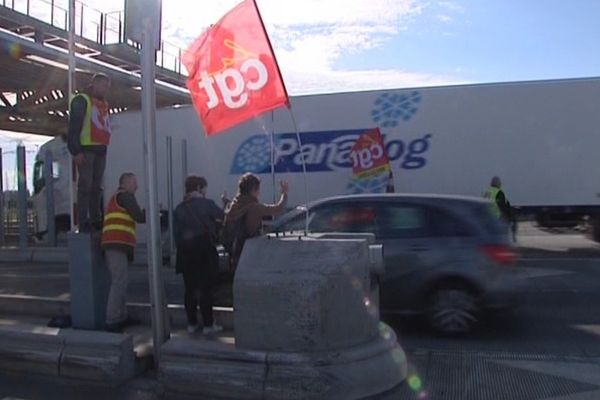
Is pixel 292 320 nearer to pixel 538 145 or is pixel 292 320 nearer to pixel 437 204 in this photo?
pixel 437 204

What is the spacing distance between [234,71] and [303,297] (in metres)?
2.39

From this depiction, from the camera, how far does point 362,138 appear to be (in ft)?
56.1

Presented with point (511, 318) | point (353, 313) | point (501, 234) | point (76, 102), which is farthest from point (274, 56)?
point (511, 318)

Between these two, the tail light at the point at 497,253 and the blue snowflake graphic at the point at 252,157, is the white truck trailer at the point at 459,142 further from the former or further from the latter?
the tail light at the point at 497,253

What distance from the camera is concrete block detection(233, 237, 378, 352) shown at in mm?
5199

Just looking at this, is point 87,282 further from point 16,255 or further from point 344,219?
point 16,255

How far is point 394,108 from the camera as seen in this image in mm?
17141

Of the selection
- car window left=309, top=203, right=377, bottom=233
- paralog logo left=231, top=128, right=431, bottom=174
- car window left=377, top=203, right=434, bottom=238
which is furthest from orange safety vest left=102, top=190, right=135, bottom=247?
paralog logo left=231, top=128, right=431, bottom=174

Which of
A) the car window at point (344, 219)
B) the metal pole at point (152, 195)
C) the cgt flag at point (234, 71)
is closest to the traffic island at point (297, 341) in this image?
the metal pole at point (152, 195)

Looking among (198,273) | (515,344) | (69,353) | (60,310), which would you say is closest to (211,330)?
(198,273)

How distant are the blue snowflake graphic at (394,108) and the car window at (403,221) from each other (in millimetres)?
9338

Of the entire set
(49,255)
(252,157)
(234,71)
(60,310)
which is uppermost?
(252,157)

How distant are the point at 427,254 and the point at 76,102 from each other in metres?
4.16

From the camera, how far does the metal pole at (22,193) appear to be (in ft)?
57.4
